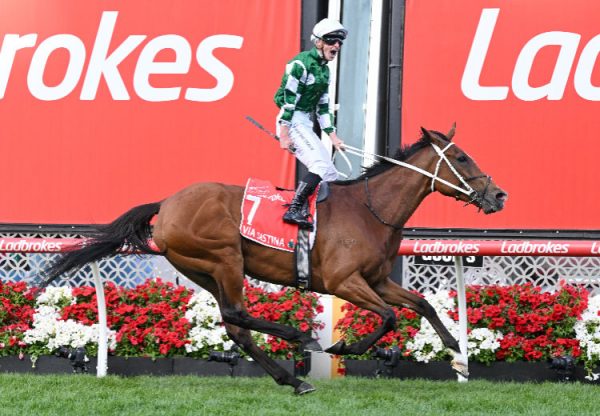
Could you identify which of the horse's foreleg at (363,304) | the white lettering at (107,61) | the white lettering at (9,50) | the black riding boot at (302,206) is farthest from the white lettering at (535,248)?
the white lettering at (9,50)

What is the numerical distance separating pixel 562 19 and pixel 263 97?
2316mm

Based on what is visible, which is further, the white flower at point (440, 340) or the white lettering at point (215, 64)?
the white lettering at point (215, 64)

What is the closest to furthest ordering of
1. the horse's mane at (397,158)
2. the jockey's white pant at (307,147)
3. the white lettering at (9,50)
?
the jockey's white pant at (307,147) → the horse's mane at (397,158) → the white lettering at (9,50)

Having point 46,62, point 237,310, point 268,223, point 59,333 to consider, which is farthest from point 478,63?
point 59,333

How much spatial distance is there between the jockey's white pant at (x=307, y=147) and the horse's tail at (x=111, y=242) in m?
0.94

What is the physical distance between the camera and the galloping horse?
7.19 m

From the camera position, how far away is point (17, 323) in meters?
8.59

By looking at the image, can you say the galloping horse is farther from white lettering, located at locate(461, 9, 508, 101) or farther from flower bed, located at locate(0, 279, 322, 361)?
white lettering, located at locate(461, 9, 508, 101)

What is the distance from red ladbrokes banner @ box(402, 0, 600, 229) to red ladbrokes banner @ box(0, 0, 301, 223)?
3.68 feet

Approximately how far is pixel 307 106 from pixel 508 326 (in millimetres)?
2181

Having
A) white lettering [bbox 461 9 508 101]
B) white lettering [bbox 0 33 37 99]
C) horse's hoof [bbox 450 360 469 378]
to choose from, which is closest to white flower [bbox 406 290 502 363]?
horse's hoof [bbox 450 360 469 378]

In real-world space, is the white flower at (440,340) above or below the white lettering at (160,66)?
below

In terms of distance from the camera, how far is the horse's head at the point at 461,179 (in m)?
7.21

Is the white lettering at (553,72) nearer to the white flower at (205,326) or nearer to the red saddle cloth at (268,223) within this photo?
the red saddle cloth at (268,223)
